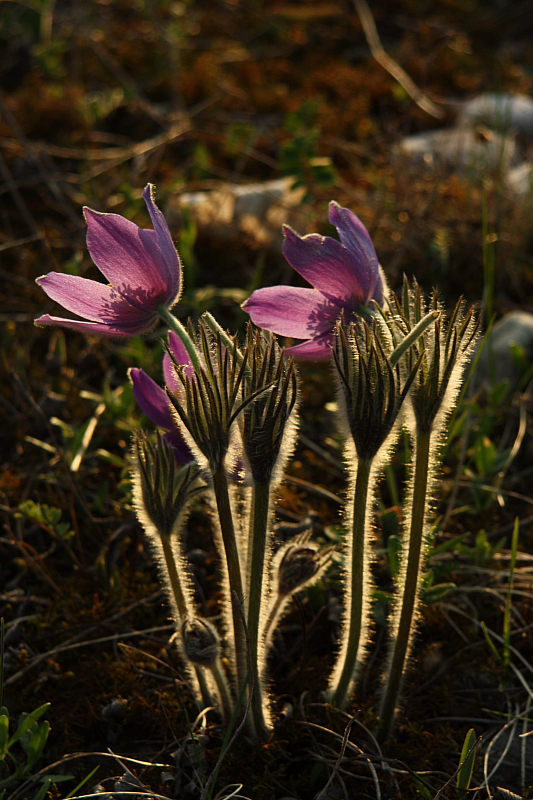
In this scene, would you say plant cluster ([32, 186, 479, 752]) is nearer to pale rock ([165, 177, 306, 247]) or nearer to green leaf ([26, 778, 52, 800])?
green leaf ([26, 778, 52, 800])

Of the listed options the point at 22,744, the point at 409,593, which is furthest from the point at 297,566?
the point at 22,744

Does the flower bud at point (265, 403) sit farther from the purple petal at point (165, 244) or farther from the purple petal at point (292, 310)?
the purple petal at point (165, 244)

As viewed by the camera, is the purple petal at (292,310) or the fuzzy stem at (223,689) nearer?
the purple petal at (292,310)

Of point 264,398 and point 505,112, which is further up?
point 264,398

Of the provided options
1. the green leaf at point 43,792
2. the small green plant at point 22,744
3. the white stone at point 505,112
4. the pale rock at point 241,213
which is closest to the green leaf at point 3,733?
the small green plant at point 22,744

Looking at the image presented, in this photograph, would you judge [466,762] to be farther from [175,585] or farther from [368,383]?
[368,383]

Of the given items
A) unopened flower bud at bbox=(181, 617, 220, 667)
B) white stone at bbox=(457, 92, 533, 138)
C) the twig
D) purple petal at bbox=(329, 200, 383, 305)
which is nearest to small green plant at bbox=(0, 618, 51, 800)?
unopened flower bud at bbox=(181, 617, 220, 667)

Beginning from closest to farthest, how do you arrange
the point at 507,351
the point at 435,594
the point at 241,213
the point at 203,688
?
the point at 203,688
the point at 435,594
the point at 507,351
the point at 241,213

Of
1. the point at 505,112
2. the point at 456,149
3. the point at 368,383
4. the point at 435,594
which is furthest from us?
the point at 505,112
